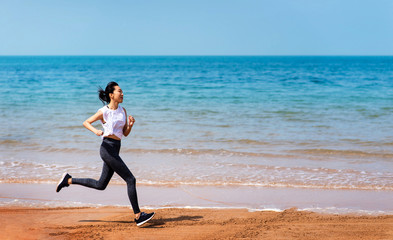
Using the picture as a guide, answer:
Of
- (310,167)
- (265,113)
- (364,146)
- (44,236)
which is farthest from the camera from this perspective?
(265,113)

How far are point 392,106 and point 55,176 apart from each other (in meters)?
15.9

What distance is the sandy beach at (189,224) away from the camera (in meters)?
5.04

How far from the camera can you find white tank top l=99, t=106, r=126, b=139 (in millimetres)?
5105

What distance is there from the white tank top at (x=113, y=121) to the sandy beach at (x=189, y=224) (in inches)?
47.5

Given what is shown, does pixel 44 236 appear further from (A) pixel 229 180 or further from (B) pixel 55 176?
(A) pixel 229 180

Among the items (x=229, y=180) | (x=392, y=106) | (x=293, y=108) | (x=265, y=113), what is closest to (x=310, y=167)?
(x=229, y=180)

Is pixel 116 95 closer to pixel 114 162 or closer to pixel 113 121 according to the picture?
pixel 113 121

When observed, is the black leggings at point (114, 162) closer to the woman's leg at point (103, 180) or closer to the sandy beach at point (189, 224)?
the woman's leg at point (103, 180)

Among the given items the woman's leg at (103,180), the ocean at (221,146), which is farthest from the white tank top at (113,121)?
the ocean at (221,146)

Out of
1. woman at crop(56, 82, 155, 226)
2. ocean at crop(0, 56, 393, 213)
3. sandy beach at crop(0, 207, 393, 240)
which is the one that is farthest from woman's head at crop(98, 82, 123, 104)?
ocean at crop(0, 56, 393, 213)

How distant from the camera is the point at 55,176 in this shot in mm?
8094

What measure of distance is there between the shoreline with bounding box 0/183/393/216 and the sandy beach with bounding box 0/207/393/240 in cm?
29

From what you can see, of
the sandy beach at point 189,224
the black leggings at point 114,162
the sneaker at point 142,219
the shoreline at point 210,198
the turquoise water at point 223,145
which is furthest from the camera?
the turquoise water at point 223,145

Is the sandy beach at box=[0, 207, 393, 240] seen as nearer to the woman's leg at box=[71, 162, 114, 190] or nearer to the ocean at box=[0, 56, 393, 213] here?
the woman's leg at box=[71, 162, 114, 190]
